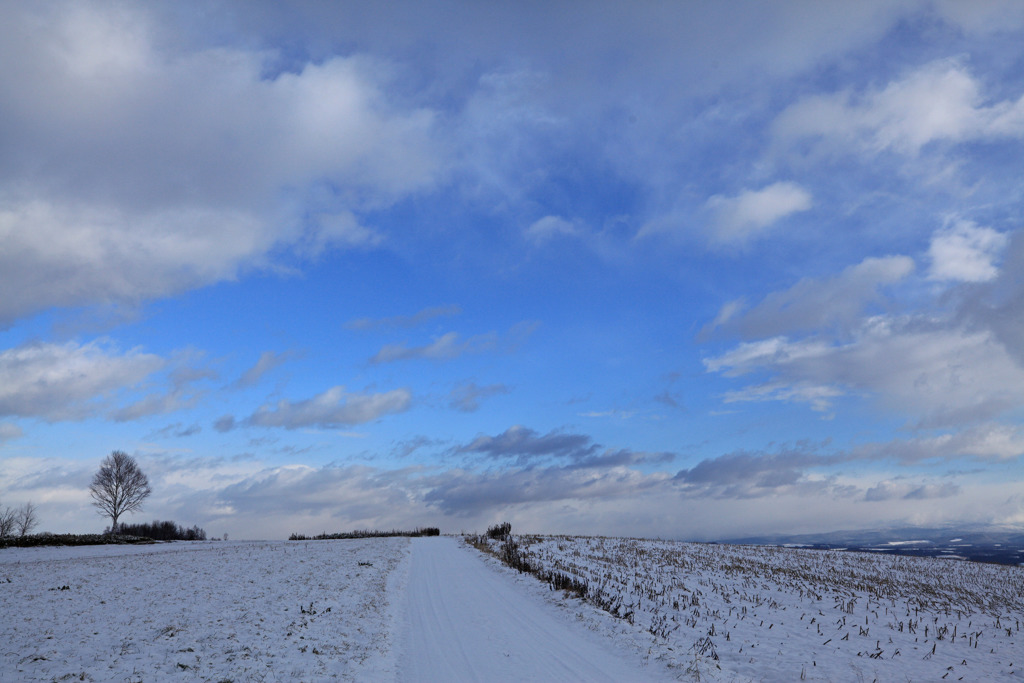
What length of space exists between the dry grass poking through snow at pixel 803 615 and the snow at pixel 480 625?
0.31ft

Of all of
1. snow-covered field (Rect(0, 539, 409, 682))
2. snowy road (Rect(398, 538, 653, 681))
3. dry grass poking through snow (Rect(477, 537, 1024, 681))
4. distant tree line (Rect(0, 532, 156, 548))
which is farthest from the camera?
→ distant tree line (Rect(0, 532, 156, 548))

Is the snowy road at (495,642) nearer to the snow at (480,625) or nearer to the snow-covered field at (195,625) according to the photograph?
the snow at (480,625)

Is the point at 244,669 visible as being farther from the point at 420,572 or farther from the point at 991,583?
the point at 991,583

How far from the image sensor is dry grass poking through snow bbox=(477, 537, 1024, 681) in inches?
508

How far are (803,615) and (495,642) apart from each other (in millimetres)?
13309

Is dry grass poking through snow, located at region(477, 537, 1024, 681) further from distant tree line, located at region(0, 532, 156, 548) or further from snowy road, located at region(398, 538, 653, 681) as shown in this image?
distant tree line, located at region(0, 532, 156, 548)

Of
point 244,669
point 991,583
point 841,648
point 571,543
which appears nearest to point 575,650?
point 244,669

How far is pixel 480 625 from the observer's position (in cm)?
1444

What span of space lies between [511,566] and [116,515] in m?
78.1

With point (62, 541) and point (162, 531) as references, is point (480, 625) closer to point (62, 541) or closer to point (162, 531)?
point (62, 541)

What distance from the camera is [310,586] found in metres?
20.8

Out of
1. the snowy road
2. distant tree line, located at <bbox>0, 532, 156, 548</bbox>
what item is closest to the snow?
the snowy road

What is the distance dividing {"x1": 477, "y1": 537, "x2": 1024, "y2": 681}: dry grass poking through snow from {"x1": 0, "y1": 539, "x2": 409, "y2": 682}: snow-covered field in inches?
299

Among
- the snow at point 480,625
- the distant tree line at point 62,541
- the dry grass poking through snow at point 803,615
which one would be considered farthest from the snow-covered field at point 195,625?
the distant tree line at point 62,541
